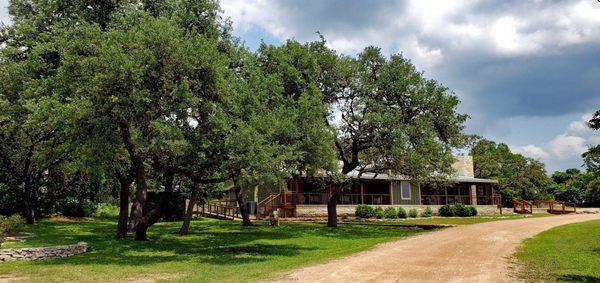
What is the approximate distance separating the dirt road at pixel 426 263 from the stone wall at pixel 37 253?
8977 millimetres

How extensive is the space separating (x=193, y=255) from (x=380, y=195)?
28616 millimetres

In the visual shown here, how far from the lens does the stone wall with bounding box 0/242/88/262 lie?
15527 mm

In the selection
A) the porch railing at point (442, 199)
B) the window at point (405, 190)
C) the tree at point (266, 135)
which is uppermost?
the tree at point (266, 135)

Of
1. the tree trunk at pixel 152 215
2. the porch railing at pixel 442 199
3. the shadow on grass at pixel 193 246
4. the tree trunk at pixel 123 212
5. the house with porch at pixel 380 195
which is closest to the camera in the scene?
the shadow on grass at pixel 193 246

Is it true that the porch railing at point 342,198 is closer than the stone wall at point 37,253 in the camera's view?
No

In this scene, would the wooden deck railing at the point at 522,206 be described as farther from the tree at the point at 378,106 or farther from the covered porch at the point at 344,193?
the tree at the point at 378,106

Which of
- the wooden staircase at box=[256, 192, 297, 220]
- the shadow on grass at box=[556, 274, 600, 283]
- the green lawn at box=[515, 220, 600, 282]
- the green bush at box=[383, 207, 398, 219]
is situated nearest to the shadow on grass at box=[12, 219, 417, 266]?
the green lawn at box=[515, 220, 600, 282]

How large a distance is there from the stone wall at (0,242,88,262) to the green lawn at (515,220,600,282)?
14.7 meters

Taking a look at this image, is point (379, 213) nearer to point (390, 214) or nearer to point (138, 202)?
point (390, 214)

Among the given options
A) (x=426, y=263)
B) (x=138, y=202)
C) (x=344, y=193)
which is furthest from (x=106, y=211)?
(x=426, y=263)

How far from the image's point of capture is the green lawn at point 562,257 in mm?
12195

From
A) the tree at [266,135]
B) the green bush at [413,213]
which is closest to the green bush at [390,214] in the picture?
the green bush at [413,213]

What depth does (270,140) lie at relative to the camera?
18.7 m

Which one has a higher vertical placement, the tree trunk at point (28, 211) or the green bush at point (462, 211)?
the tree trunk at point (28, 211)
